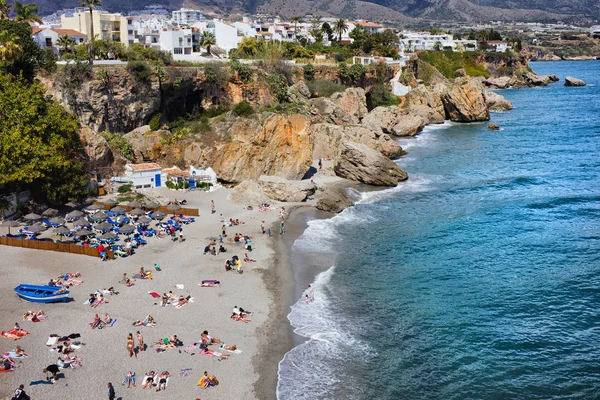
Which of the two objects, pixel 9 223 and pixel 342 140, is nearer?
pixel 9 223

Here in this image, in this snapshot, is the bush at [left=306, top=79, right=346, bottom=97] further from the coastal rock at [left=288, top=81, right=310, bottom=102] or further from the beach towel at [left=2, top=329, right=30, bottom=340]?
the beach towel at [left=2, top=329, right=30, bottom=340]

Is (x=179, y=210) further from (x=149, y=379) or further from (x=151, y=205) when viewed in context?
(x=149, y=379)

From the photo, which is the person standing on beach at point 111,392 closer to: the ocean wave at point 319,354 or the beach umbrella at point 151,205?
the ocean wave at point 319,354

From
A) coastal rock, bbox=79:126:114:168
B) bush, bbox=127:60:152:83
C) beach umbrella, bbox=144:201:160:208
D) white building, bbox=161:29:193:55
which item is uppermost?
white building, bbox=161:29:193:55

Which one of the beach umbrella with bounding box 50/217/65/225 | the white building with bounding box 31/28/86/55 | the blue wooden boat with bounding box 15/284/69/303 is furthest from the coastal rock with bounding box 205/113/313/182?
the white building with bounding box 31/28/86/55

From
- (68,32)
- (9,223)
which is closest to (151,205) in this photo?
(9,223)

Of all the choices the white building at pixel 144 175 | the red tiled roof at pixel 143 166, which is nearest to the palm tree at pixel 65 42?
the white building at pixel 144 175
